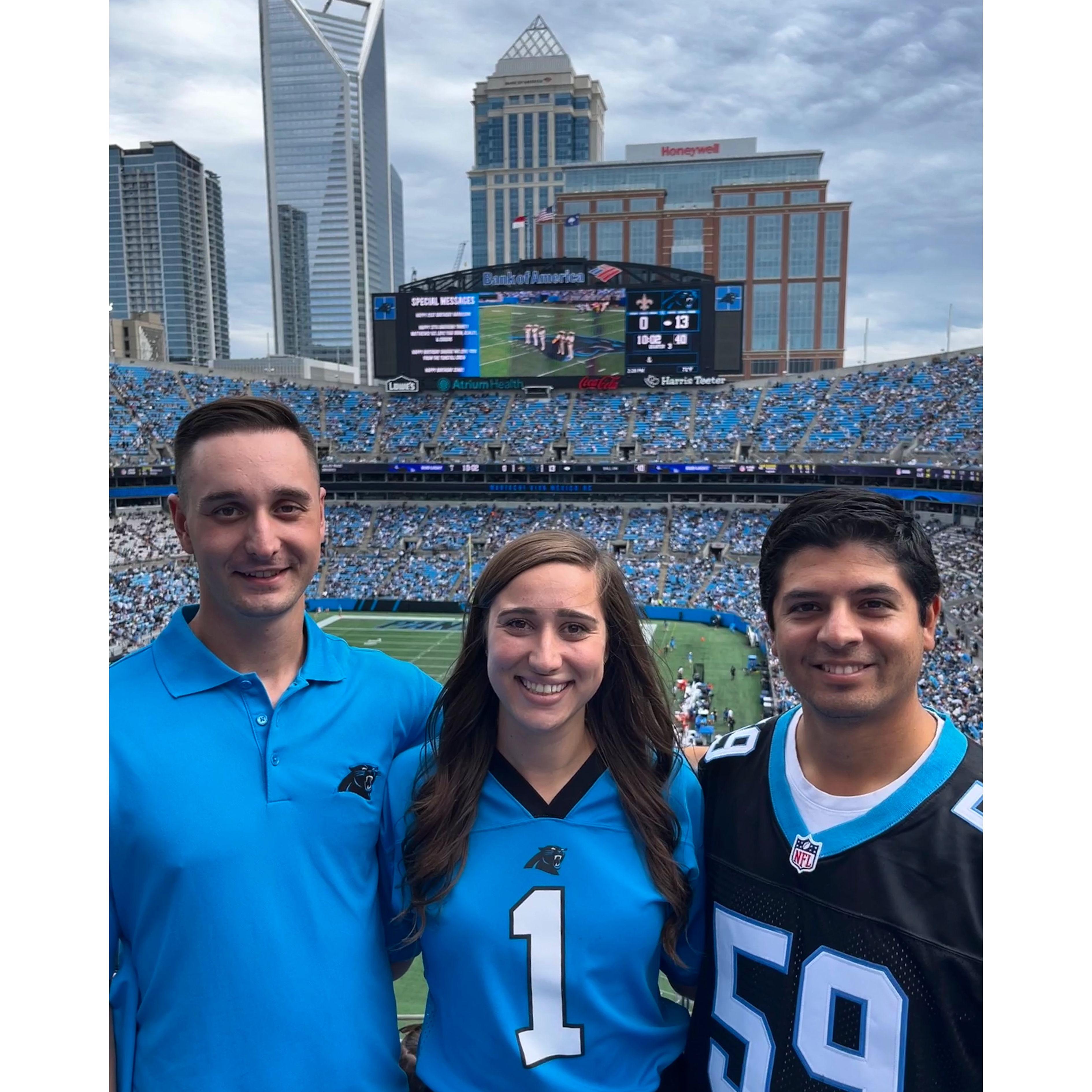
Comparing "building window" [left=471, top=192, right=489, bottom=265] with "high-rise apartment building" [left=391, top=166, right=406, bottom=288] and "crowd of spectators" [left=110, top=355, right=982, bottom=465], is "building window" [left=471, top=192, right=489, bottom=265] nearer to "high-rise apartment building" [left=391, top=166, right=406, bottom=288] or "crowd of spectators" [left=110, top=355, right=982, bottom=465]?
"high-rise apartment building" [left=391, top=166, right=406, bottom=288]

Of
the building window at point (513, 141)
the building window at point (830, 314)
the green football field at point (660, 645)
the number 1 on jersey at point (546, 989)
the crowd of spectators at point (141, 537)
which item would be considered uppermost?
the building window at point (513, 141)

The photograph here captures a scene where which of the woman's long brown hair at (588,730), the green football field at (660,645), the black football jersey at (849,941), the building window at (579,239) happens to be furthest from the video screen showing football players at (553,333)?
the building window at (579,239)

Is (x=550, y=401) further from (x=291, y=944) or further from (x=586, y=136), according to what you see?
(x=586, y=136)

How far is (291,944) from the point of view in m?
1.79

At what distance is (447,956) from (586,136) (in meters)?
104

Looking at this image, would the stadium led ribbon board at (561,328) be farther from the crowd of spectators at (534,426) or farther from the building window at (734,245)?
the building window at (734,245)

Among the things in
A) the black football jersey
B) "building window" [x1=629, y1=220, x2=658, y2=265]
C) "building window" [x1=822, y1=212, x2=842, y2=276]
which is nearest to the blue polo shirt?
the black football jersey

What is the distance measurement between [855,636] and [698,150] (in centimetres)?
8178

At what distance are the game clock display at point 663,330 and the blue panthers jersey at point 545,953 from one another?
32788 mm

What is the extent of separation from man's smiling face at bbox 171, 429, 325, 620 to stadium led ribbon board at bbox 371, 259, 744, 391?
32171mm

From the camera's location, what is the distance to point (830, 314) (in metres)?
67.6

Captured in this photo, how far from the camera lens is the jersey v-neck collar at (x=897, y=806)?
68.6 inches

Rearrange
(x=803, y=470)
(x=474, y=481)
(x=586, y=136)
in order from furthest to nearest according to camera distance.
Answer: (x=586, y=136) → (x=474, y=481) → (x=803, y=470)
